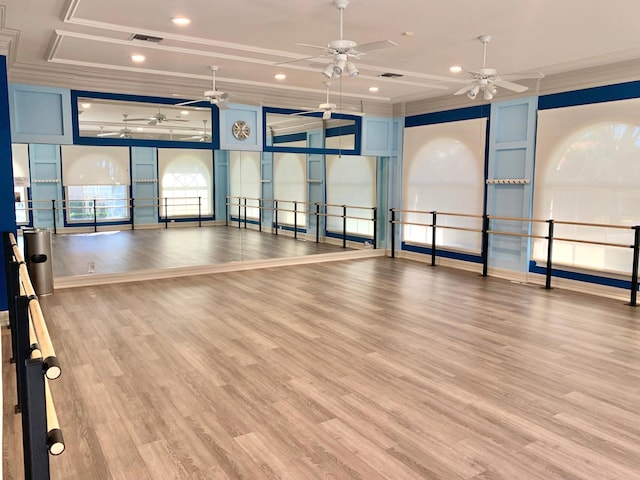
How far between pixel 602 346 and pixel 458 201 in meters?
4.26

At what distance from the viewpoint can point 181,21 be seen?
4.63m

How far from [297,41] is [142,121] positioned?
10.0 ft

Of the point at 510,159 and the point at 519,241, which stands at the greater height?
the point at 510,159

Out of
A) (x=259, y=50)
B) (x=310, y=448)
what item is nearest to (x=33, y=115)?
(x=259, y=50)

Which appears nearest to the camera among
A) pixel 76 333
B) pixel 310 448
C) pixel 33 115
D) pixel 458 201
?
pixel 310 448

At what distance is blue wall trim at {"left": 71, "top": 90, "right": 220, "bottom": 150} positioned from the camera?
6730 mm

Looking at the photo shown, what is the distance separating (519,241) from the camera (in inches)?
291

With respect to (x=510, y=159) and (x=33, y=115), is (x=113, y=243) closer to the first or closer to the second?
(x=33, y=115)

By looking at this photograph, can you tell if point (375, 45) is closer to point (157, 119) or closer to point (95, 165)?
point (157, 119)

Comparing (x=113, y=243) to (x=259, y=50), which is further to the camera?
(x=113, y=243)

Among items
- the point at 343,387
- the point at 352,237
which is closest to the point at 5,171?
the point at 343,387

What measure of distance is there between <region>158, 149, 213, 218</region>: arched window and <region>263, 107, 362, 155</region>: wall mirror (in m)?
1.11

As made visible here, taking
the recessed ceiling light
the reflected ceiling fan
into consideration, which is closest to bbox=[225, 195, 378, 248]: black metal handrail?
the reflected ceiling fan

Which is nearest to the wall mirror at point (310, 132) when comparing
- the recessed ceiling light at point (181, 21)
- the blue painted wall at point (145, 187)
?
the blue painted wall at point (145, 187)
